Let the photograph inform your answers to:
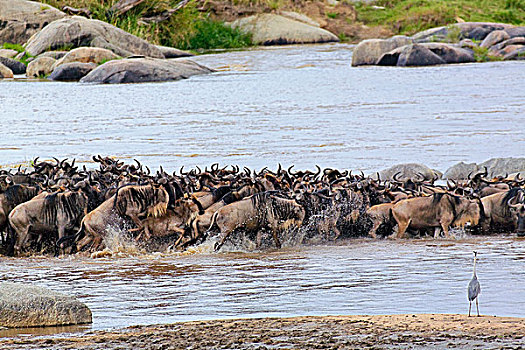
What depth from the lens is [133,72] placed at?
30.2 metres

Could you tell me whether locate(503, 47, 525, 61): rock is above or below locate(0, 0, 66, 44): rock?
below

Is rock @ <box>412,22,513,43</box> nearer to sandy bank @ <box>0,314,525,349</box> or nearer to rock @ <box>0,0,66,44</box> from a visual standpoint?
rock @ <box>0,0,66,44</box>

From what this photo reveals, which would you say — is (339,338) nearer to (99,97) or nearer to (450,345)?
(450,345)

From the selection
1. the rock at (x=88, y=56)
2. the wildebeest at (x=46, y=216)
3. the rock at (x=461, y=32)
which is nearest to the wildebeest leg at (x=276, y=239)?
the wildebeest at (x=46, y=216)

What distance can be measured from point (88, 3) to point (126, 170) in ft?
122

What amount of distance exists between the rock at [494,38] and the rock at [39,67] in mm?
18685

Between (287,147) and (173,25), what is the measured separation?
3346 cm

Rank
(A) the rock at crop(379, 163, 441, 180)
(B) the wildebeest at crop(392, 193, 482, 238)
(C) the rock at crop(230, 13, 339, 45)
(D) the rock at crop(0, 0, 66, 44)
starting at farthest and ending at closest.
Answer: (C) the rock at crop(230, 13, 339, 45)
(D) the rock at crop(0, 0, 66, 44)
(A) the rock at crop(379, 163, 441, 180)
(B) the wildebeest at crop(392, 193, 482, 238)

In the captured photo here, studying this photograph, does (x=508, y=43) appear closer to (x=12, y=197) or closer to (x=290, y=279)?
(x=12, y=197)

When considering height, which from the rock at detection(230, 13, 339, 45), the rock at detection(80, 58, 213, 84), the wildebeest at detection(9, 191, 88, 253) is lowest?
the wildebeest at detection(9, 191, 88, 253)

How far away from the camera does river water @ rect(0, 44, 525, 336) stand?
5977 mm

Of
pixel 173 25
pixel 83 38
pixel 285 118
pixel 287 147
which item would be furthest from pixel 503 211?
pixel 173 25

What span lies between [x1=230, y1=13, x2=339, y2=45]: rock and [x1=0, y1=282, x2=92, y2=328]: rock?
46553 mm

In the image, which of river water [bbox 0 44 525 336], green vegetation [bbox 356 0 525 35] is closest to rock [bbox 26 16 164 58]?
river water [bbox 0 44 525 336]
